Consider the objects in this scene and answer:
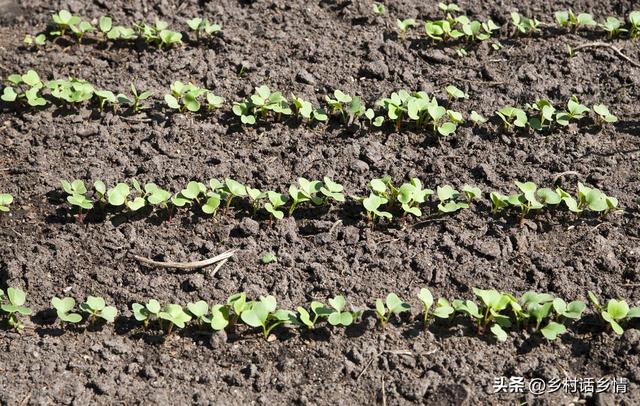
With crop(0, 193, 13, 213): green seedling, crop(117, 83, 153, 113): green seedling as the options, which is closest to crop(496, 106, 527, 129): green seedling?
crop(117, 83, 153, 113): green seedling

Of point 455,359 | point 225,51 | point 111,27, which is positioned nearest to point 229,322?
point 455,359

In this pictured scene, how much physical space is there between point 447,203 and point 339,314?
856 mm

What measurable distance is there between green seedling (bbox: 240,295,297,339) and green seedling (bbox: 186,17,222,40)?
1904 millimetres

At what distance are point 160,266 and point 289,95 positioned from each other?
1.29 meters

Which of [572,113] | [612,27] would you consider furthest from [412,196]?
[612,27]

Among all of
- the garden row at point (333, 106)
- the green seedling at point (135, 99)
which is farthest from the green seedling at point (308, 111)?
the green seedling at point (135, 99)

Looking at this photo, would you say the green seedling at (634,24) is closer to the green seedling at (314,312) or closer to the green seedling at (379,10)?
A: the green seedling at (379,10)

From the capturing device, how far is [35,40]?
486 centimetres

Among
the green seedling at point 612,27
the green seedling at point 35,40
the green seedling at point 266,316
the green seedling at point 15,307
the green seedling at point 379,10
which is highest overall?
the green seedling at point 612,27

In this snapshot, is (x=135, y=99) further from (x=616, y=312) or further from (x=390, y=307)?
(x=616, y=312)

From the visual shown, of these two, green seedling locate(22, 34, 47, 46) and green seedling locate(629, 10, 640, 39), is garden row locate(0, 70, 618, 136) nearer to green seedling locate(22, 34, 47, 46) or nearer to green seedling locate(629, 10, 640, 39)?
green seedling locate(22, 34, 47, 46)

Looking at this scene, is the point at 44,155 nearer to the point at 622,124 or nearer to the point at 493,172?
the point at 493,172

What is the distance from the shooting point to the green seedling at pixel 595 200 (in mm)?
3787

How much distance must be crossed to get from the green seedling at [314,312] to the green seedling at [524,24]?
227 centimetres
